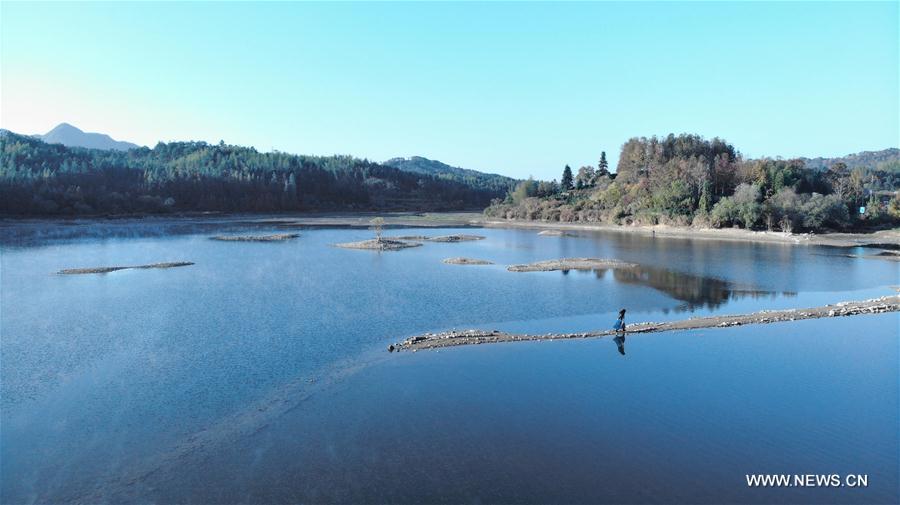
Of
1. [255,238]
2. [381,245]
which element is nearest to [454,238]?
[381,245]

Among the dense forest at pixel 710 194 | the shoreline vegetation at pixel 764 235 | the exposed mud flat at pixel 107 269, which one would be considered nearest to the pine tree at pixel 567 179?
the dense forest at pixel 710 194

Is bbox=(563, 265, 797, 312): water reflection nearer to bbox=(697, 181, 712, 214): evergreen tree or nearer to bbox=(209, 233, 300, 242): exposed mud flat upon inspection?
bbox=(697, 181, 712, 214): evergreen tree

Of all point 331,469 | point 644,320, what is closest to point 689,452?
point 331,469

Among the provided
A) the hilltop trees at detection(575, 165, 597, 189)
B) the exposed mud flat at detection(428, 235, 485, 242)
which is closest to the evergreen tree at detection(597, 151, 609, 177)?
the hilltop trees at detection(575, 165, 597, 189)

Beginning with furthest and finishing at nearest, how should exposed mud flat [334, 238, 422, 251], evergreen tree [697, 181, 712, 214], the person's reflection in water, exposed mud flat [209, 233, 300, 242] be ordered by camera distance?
evergreen tree [697, 181, 712, 214], exposed mud flat [209, 233, 300, 242], exposed mud flat [334, 238, 422, 251], the person's reflection in water

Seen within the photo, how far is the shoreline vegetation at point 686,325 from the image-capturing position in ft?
66.2

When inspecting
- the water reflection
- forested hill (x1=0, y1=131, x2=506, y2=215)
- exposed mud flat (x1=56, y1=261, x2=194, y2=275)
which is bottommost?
the water reflection

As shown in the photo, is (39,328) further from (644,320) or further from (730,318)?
(730,318)

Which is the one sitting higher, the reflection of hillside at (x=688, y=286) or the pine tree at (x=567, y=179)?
the pine tree at (x=567, y=179)

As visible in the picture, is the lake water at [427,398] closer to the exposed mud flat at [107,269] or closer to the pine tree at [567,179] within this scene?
the exposed mud flat at [107,269]

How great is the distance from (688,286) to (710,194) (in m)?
47.6

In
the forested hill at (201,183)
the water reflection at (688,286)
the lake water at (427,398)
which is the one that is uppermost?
the forested hill at (201,183)

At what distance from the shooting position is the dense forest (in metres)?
64.7

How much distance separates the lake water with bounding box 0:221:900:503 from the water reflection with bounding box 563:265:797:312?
0.32m
